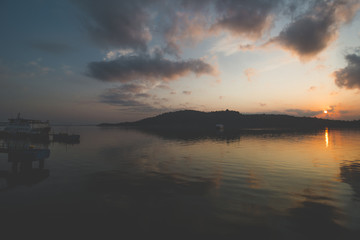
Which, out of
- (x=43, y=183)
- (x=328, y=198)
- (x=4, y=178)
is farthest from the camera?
(x=4, y=178)

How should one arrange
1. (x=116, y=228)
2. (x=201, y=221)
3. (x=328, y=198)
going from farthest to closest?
(x=328, y=198) → (x=201, y=221) → (x=116, y=228)

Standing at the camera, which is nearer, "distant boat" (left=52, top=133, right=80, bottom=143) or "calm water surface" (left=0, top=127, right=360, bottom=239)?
"calm water surface" (left=0, top=127, right=360, bottom=239)

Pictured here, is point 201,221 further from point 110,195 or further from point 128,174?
point 128,174

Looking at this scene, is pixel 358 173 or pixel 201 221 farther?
pixel 358 173

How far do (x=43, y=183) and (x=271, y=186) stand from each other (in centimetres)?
2504

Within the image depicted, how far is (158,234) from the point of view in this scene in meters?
Result: 11.1

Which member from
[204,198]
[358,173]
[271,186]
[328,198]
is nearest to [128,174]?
[204,198]

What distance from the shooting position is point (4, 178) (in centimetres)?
2308

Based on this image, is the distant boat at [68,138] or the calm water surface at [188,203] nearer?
the calm water surface at [188,203]

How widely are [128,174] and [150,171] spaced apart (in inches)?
126

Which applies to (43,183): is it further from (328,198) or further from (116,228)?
(328,198)

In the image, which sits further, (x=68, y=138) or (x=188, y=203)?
(x=68, y=138)

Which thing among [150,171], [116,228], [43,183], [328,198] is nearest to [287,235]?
[328,198]

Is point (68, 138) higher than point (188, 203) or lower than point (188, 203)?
higher
